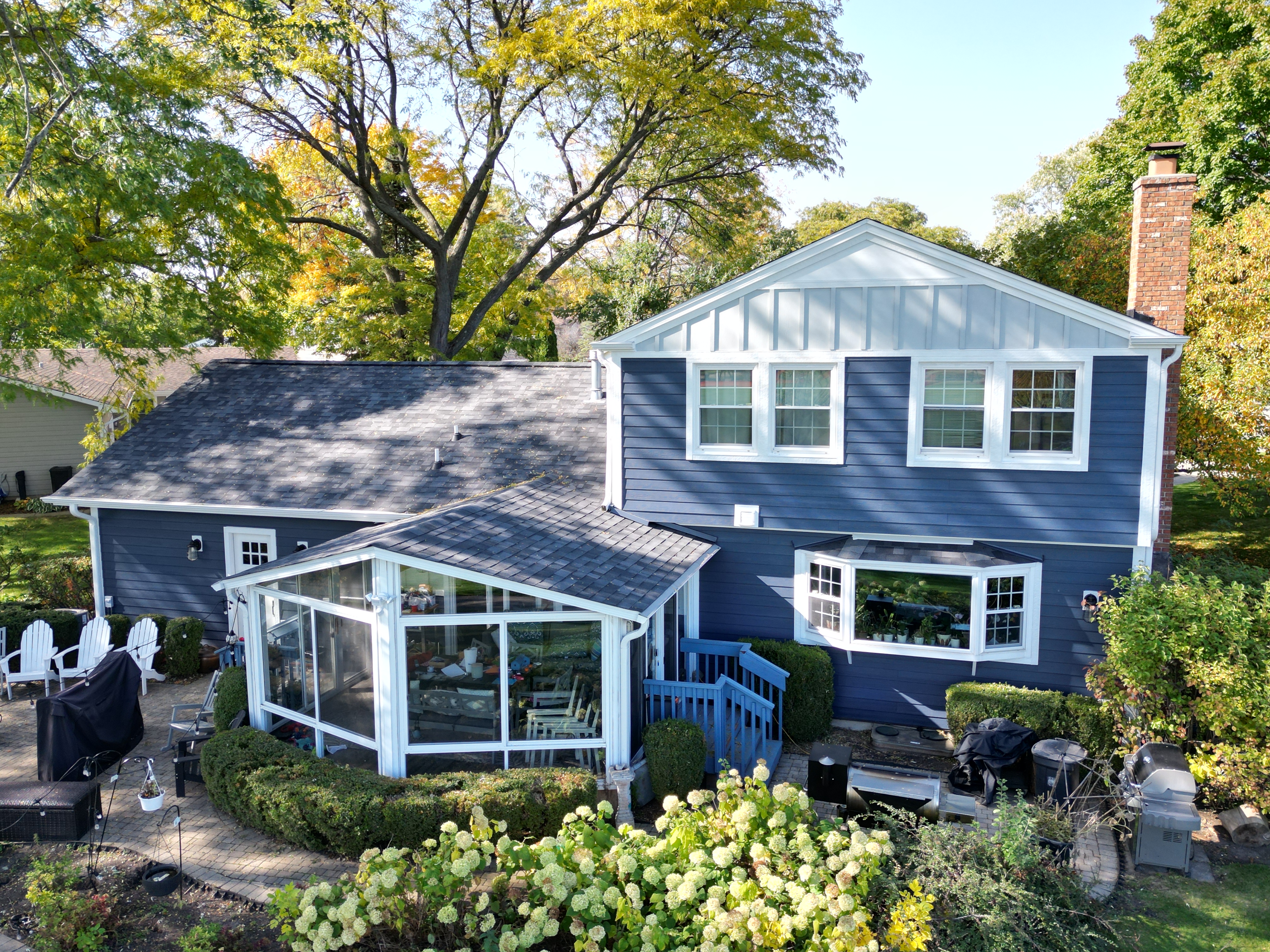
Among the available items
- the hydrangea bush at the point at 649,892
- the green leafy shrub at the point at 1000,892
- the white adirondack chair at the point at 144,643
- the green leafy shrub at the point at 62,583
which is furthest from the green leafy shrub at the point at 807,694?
the green leafy shrub at the point at 62,583

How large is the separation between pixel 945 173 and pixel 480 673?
103 feet

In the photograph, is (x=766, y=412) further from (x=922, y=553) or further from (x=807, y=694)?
(x=807, y=694)

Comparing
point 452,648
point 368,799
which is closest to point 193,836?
point 368,799

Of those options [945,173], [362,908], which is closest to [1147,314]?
[362,908]

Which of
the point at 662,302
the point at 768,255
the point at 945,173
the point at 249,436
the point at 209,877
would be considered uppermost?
the point at 945,173

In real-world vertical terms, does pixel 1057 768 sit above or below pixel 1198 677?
below

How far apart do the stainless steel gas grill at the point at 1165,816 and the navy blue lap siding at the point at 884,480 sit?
2864 mm

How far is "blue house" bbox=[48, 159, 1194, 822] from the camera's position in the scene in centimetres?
868

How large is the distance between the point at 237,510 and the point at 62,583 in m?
5.65

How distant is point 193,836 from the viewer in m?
8.35

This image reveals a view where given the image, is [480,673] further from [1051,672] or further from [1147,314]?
[1147,314]

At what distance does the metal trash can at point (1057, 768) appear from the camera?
8688mm

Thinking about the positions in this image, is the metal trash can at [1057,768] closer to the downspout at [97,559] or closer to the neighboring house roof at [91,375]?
the downspout at [97,559]

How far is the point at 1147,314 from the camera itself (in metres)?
10.5
